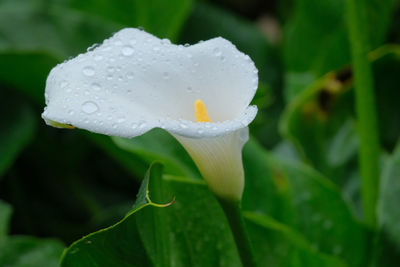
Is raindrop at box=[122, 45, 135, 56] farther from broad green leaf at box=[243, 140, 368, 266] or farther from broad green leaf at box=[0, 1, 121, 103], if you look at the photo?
broad green leaf at box=[0, 1, 121, 103]

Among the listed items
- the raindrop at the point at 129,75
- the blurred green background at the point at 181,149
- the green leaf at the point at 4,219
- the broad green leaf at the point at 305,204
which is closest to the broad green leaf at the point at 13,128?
the blurred green background at the point at 181,149

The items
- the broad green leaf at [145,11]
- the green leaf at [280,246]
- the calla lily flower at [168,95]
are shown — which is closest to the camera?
the calla lily flower at [168,95]

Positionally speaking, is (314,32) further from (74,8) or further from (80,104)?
(80,104)

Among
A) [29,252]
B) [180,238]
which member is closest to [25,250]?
[29,252]

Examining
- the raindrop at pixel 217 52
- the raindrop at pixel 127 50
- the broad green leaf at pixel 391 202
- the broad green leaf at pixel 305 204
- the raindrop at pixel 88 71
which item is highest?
A: the raindrop at pixel 217 52

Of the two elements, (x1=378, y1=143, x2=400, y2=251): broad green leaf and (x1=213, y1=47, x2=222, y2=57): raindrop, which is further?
(x1=378, y1=143, x2=400, y2=251): broad green leaf

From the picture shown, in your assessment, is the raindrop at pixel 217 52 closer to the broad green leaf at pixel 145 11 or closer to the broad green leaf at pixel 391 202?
the broad green leaf at pixel 391 202

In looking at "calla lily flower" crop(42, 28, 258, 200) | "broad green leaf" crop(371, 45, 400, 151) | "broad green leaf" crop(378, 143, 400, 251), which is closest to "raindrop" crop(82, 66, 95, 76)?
"calla lily flower" crop(42, 28, 258, 200)
